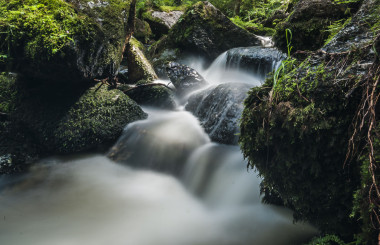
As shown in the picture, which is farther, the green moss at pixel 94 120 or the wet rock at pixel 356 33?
the green moss at pixel 94 120

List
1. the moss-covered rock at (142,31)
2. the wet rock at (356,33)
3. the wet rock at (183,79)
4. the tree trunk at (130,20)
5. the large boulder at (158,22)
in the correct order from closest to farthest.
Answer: the wet rock at (356,33) < the wet rock at (183,79) < the tree trunk at (130,20) < the moss-covered rock at (142,31) < the large boulder at (158,22)

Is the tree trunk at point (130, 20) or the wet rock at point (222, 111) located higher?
the tree trunk at point (130, 20)

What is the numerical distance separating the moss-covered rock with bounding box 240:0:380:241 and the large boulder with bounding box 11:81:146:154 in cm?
354

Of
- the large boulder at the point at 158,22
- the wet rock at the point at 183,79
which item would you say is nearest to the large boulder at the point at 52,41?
the wet rock at the point at 183,79

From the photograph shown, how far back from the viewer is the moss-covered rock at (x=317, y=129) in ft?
5.14

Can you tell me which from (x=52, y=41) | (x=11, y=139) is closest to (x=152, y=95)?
(x=52, y=41)

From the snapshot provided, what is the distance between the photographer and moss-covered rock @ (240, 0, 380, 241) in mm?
1567

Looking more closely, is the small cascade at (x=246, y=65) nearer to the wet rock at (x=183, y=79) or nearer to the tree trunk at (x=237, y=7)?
the wet rock at (x=183, y=79)

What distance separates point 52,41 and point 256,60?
5.42 metres

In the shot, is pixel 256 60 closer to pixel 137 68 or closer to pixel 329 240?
pixel 137 68

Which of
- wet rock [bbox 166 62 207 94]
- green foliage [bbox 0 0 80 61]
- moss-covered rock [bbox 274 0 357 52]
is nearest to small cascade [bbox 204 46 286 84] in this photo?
wet rock [bbox 166 62 207 94]

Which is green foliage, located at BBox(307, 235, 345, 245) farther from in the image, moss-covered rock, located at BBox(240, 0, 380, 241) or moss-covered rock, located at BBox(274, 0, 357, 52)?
moss-covered rock, located at BBox(274, 0, 357, 52)

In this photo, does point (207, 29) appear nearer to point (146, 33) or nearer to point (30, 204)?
point (146, 33)

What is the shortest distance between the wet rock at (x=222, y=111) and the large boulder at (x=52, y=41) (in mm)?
2471
